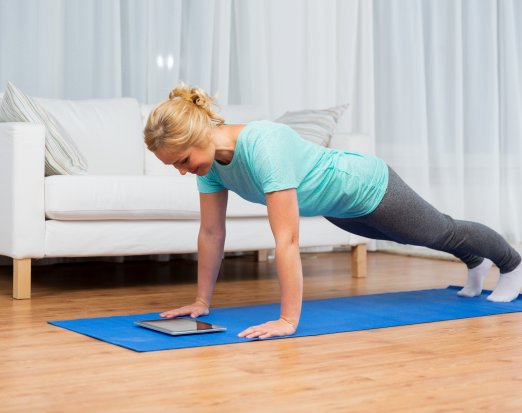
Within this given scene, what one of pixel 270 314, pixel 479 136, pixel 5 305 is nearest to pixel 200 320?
pixel 270 314

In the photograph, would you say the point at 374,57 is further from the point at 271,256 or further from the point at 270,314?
the point at 270,314

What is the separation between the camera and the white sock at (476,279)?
3008 mm

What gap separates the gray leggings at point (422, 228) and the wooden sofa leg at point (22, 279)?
1.10 metres

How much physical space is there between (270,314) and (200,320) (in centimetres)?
25

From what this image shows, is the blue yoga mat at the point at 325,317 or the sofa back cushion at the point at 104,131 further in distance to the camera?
the sofa back cushion at the point at 104,131

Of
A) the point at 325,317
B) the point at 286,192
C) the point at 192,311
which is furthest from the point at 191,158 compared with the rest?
the point at 325,317

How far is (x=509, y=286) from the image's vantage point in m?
2.92

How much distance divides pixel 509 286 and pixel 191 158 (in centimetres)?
138

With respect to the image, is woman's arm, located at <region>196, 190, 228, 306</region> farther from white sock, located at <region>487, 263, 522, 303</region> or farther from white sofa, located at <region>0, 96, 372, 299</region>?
white sock, located at <region>487, 263, 522, 303</region>

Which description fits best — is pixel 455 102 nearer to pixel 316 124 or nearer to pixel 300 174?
pixel 316 124

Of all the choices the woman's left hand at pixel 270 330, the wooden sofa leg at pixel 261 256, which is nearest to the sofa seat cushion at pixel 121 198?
the woman's left hand at pixel 270 330

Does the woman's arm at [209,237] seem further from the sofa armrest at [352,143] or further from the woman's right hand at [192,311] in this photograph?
the sofa armrest at [352,143]

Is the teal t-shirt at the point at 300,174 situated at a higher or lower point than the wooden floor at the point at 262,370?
higher

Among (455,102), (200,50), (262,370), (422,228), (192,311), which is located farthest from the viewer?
(455,102)
